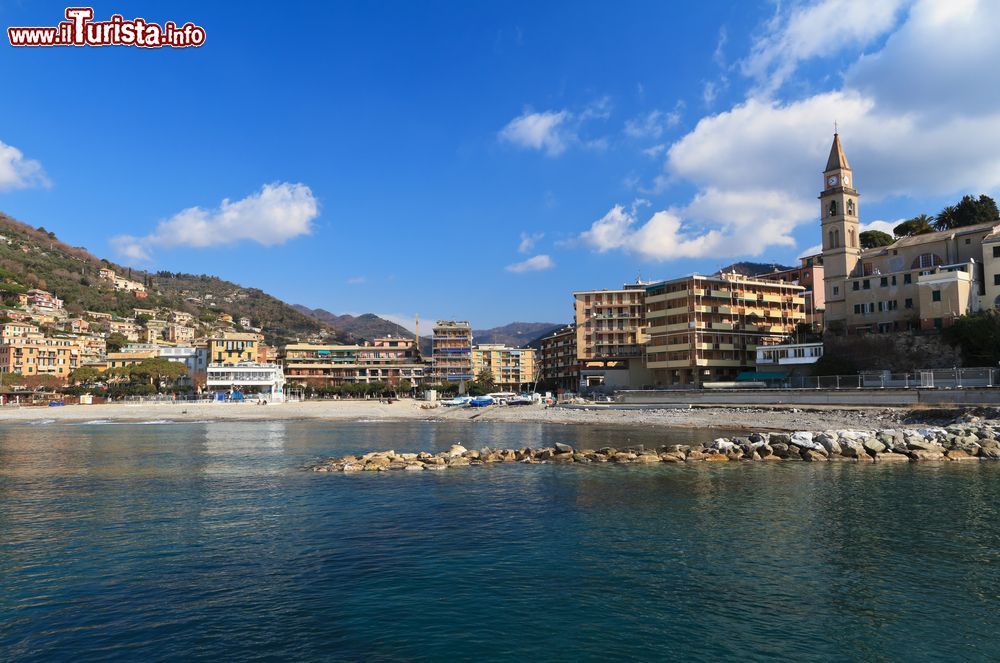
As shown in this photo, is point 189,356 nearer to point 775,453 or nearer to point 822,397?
point 822,397

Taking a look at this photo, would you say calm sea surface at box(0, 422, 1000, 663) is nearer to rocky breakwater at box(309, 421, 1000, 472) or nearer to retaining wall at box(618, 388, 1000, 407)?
rocky breakwater at box(309, 421, 1000, 472)

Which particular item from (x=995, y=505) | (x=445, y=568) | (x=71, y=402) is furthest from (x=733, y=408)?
(x=71, y=402)

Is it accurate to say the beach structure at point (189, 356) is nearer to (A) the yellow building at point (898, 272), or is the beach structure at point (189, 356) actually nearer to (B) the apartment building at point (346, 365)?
(B) the apartment building at point (346, 365)

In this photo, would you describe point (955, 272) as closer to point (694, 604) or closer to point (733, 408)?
point (733, 408)

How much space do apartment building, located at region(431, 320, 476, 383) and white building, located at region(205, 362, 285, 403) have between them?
129ft

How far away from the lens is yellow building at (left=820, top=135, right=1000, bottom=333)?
6644 centimetres

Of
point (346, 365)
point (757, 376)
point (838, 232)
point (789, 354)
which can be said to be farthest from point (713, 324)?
point (346, 365)

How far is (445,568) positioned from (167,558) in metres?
6.72

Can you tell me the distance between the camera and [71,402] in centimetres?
10875

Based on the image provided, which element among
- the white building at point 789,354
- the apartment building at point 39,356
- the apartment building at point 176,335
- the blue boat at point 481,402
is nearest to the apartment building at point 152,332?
the apartment building at point 176,335

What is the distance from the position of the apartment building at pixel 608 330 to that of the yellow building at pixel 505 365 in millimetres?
49359

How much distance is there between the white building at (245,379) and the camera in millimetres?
122125

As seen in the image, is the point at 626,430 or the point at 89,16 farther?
the point at 626,430

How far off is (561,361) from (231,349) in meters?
69.4
